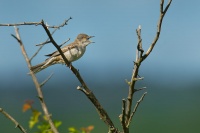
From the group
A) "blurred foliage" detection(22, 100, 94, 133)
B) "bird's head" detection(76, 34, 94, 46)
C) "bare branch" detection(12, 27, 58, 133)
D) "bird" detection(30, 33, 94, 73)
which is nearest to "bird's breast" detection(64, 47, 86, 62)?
"bird" detection(30, 33, 94, 73)

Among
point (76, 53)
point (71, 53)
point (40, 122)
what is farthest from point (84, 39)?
point (40, 122)

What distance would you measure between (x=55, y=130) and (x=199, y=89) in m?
52.2

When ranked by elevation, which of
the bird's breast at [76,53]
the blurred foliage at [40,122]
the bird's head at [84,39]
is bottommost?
the blurred foliage at [40,122]

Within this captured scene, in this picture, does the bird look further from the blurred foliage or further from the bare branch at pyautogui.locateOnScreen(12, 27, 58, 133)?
→ the blurred foliage

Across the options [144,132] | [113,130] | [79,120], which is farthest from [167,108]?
[113,130]

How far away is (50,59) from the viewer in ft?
21.3

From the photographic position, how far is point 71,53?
22.1 feet

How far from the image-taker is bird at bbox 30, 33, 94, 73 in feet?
20.7

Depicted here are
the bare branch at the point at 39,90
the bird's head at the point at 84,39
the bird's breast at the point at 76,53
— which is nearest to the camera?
the bare branch at the point at 39,90

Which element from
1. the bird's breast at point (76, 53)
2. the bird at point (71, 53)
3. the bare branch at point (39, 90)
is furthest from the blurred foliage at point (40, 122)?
the bird's breast at point (76, 53)

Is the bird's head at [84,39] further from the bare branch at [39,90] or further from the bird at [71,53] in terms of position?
the bare branch at [39,90]

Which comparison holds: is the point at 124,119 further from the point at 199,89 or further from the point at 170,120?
the point at 199,89

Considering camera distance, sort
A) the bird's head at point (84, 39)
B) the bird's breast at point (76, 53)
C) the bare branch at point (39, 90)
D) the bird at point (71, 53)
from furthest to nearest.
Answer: the bird's head at point (84, 39)
the bird's breast at point (76, 53)
the bird at point (71, 53)
the bare branch at point (39, 90)

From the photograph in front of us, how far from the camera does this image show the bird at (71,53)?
20.7 ft
